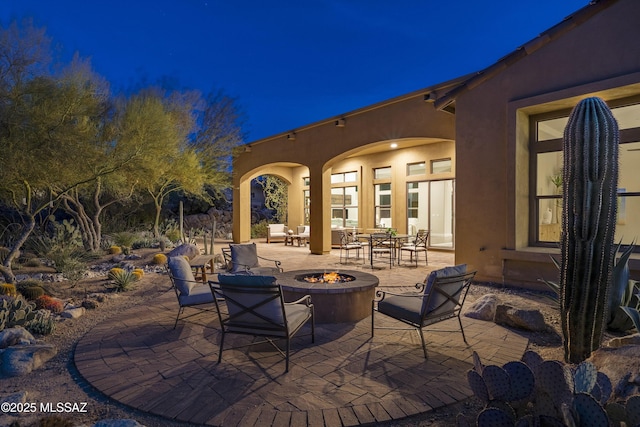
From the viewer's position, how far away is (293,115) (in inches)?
4626

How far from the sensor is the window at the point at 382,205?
1444 cm

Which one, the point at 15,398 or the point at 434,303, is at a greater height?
the point at 434,303

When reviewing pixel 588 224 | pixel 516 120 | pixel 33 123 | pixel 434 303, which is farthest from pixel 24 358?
pixel 516 120

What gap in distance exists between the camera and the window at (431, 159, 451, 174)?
40.9 feet

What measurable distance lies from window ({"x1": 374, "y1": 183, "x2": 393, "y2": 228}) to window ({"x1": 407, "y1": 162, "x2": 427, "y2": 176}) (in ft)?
3.44

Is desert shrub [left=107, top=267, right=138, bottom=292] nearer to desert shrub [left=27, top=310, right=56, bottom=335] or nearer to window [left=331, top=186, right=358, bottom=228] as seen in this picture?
desert shrub [left=27, top=310, right=56, bottom=335]

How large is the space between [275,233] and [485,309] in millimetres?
11928

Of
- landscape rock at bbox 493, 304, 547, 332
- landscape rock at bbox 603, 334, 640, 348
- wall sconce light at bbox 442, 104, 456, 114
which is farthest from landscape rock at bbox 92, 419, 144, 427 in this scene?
wall sconce light at bbox 442, 104, 456, 114

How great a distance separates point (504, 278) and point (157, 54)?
9216cm

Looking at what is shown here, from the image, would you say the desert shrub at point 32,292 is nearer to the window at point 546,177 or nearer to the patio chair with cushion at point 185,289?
the patio chair with cushion at point 185,289

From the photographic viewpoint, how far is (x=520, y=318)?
4.32 m

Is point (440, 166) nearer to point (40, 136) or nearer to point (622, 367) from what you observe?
point (622, 367)

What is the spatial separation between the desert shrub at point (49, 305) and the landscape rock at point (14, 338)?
1.36 m

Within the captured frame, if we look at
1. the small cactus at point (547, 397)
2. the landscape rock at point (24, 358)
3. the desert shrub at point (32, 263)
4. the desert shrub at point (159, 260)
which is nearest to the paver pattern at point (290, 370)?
the landscape rock at point (24, 358)
